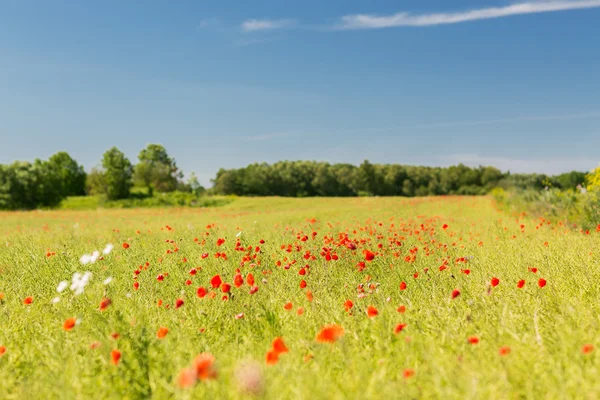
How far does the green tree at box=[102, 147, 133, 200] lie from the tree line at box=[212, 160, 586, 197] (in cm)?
3206

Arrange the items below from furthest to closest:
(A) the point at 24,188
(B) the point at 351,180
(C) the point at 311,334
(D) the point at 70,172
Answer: (B) the point at 351,180
(D) the point at 70,172
(A) the point at 24,188
(C) the point at 311,334

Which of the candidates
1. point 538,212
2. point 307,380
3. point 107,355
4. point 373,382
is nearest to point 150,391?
point 107,355

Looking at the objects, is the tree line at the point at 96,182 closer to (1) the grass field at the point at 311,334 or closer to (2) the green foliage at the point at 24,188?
(2) the green foliage at the point at 24,188

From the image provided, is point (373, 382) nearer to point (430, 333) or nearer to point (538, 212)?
point (430, 333)

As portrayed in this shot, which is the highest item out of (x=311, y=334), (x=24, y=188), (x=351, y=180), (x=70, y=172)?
(x=70, y=172)

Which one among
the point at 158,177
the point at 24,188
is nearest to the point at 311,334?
the point at 24,188

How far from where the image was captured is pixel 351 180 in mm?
99938

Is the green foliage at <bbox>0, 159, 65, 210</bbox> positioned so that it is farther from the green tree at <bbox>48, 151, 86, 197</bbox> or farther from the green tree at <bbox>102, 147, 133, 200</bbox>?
the green tree at <bbox>48, 151, 86, 197</bbox>

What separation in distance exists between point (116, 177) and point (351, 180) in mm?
56580

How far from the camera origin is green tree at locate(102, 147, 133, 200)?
57094 mm

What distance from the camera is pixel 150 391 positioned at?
9.45 ft

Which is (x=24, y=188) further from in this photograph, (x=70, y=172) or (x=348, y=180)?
(x=348, y=180)

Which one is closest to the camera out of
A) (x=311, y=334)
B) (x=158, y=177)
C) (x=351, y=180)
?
(x=311, y=334)

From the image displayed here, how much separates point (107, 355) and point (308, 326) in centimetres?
159
